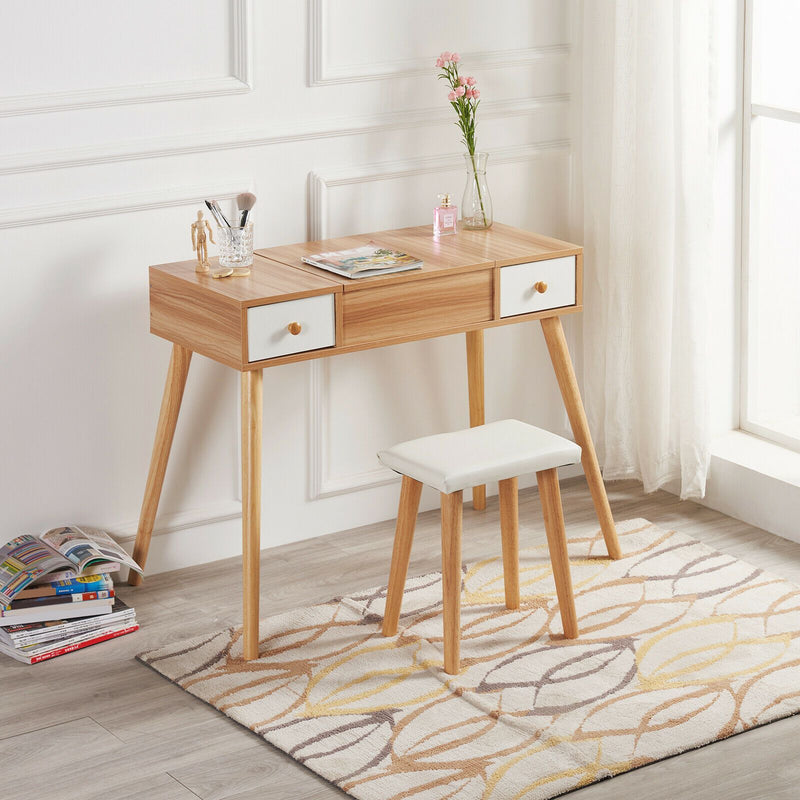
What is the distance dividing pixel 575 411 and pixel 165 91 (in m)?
1.21

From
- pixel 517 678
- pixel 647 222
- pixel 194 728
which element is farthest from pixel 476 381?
pixel 194 728

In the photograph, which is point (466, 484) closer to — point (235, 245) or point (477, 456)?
point (477, 456)

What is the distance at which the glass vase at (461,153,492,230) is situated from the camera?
11.2 ft

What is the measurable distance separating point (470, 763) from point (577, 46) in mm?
2005

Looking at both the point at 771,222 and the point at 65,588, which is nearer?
the point at 65,588

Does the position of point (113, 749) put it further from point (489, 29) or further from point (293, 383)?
point (489, 29)

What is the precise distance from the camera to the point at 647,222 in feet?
11.9

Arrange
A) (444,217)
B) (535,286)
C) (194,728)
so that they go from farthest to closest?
(444,217) → (535,286) → (194,728)

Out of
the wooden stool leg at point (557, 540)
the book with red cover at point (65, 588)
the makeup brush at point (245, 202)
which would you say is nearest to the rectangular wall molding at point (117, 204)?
the makeup brush at point (245, 202)

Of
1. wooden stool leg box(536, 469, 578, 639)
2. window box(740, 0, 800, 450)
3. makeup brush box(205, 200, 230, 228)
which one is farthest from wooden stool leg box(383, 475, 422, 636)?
window box(740, 0, 800, 450)

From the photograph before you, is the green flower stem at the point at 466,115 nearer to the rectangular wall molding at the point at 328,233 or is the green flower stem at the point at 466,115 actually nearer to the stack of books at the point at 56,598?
the rectangular wall molding at the point at 328,233

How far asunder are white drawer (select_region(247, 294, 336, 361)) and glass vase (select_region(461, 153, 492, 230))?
0.63m

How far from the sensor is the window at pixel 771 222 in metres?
3.65

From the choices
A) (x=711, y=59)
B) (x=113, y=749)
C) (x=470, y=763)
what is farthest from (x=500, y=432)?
(x=711, y=59)
